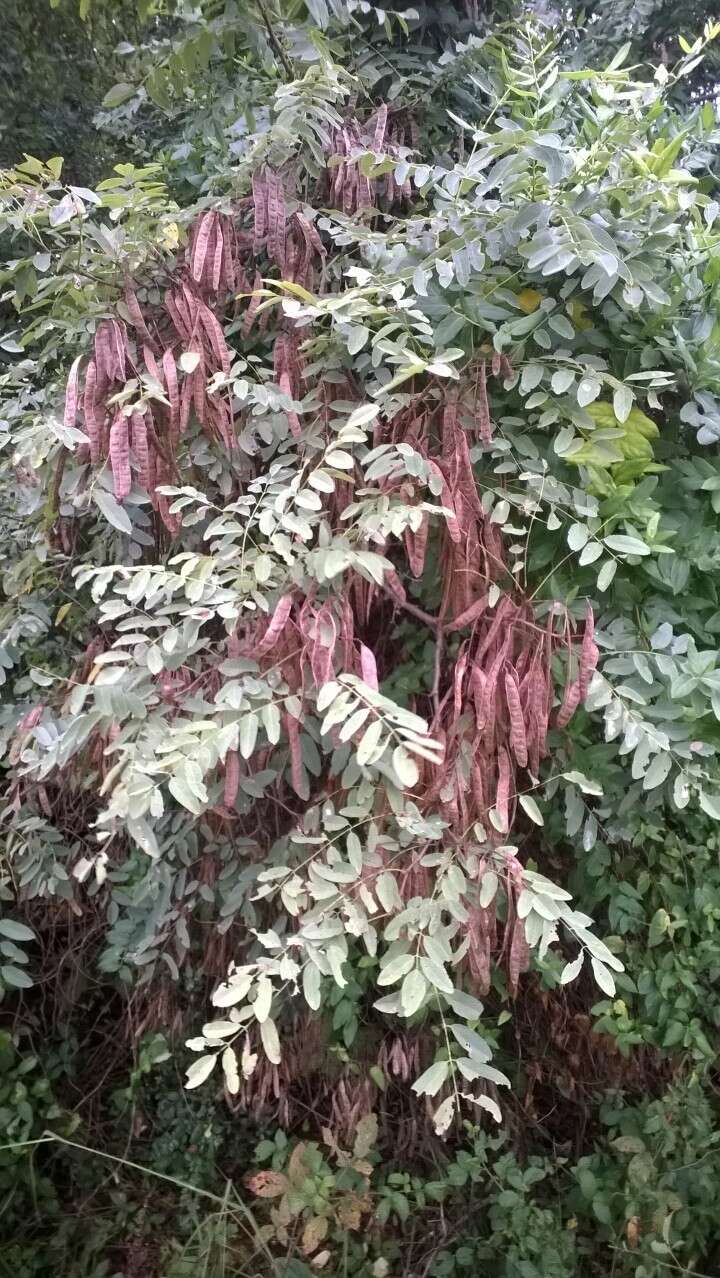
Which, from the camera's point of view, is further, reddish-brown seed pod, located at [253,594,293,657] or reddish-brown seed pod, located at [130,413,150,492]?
reddish-brown seed pod, located at [130,413,150,492]

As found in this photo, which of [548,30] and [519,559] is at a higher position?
[548,30]

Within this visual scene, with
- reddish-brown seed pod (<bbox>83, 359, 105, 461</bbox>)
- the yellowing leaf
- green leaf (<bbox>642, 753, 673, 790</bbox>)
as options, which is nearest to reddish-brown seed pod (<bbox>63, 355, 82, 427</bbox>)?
reddish-brown seed pod (<bbox>83, 359, 105, 461</bbox>)

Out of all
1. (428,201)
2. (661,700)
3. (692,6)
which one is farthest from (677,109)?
(661,700)

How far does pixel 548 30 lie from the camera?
1.70m

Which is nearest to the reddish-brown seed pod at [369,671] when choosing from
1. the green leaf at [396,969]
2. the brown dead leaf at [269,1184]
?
the green leaf at [396,969]

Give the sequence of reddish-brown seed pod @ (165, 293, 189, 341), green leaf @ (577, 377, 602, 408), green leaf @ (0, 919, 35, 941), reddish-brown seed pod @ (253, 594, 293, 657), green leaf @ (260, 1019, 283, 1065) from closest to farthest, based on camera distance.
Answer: green leaf @ (260, 1019, 283, 1065), reddish-brown seed pod @ (253, 594, 293, 657), green leaf @ (577, 377, 602, 408), reddish-brown seed pod @ (165, 293, 189, 341), green leaf @ (0, 919, 35, 941)

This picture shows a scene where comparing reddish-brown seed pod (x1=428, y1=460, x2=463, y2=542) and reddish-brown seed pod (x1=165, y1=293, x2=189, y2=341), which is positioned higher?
reddish-brown seed pod (x1=165, y1=293, x2=189, y2=341)

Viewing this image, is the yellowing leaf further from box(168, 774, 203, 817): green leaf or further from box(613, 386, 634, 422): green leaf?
box(168, 774, 203, 817): green leaf

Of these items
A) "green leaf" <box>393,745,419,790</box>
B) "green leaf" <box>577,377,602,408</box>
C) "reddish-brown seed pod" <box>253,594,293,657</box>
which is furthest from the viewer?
"green leaf" <box>577,377,602,408</box>

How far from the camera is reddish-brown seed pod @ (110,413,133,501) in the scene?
1.17 meters

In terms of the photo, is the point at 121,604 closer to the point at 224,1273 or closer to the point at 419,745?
the point at 419,745

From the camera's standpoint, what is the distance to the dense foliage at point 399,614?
109 cm

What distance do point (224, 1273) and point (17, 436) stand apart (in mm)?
1967

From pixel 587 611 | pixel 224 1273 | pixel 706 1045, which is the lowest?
pixel 224 1273
